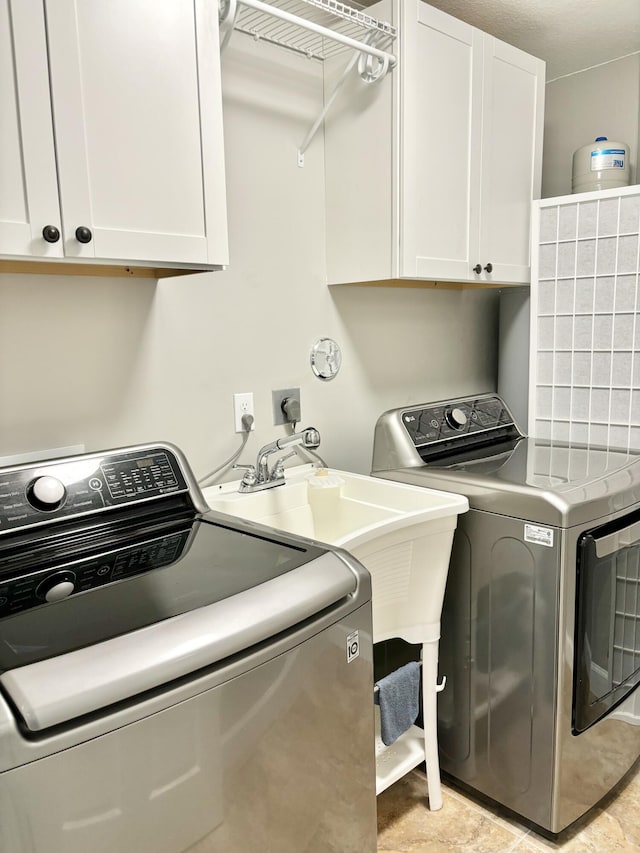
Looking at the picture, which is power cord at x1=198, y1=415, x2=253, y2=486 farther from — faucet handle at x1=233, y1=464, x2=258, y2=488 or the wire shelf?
the wire shelf

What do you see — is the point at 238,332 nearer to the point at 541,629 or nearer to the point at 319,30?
the point at 319,30

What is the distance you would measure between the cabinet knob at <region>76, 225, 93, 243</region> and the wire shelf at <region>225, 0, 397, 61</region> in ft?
2.86

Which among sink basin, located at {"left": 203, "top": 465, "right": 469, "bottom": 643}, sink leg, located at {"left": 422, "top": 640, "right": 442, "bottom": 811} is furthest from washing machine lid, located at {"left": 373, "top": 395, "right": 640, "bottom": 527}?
sink leg, located at {"left": 422, "top": 640, "right": 442, "bottom": 811}

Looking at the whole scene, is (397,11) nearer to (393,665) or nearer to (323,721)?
(323,721)

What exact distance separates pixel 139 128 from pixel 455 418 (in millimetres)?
1396

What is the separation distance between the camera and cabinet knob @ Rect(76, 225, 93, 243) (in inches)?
48.5

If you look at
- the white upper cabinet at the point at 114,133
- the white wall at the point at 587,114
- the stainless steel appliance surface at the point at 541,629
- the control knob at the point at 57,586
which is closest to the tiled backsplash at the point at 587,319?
the stainless steel appliance surface at the point at 541,629

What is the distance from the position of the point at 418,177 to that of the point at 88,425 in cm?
120

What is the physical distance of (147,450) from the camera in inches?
60.8

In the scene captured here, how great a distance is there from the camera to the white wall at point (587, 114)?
2.56 m

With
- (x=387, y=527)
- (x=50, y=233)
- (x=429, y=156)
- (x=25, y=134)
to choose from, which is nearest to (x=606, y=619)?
(x=387, y=527)

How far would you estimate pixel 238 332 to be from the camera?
1.96 metres

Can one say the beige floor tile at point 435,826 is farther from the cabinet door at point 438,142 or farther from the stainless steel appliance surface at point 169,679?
the cabinet door at point 438,142

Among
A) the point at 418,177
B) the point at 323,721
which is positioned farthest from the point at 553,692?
the point at 418,177
